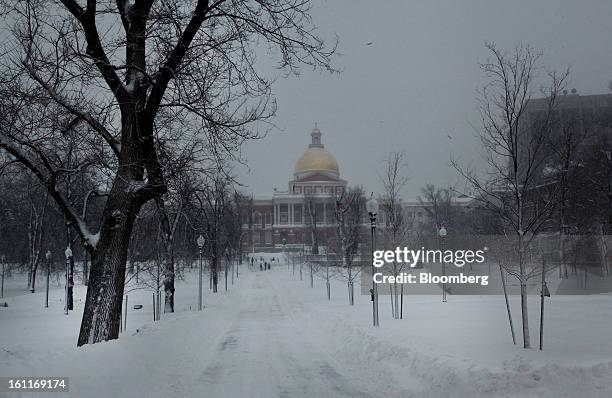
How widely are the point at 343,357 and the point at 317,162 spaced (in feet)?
314

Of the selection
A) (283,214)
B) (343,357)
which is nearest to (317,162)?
(283,214)

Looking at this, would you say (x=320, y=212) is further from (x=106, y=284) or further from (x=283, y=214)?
(x=106, y=284)

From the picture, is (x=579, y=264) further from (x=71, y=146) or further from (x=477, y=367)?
(x=71, y=146)

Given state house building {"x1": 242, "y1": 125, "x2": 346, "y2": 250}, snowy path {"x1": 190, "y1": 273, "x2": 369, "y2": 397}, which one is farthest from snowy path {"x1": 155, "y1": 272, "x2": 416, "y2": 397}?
state house building {"x1": 242, "y1": 125, "x2": 346, "y2": 250}

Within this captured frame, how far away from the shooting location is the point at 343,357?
1139 cm

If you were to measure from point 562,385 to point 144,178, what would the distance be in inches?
304

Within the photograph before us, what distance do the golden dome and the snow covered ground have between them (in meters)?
87.0

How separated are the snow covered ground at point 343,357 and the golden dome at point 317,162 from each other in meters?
87.0

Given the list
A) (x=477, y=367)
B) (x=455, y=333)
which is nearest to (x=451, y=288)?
(x=455, y=333)

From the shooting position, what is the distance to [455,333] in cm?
1260

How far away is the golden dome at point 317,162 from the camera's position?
349ft

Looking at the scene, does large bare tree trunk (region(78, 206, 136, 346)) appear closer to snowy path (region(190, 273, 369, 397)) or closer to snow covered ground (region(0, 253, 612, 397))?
snow covered ground (region(0, 253, 612, 397))

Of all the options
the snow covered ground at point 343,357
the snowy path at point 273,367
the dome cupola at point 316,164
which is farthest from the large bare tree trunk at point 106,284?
the dome cupola at point 316,164

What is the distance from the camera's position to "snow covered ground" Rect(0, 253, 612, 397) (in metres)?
7.15
